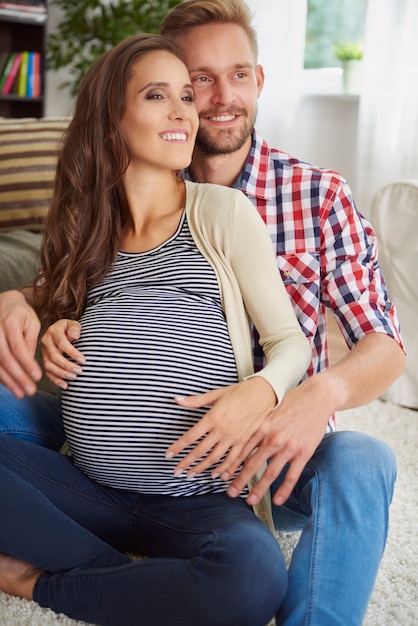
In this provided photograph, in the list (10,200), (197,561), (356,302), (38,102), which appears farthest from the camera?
(38,102)

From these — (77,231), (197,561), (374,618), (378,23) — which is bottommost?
(374,618)

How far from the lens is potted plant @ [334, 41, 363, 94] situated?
379 centimetres

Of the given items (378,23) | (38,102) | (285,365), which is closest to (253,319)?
(285,365)

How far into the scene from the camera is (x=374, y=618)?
121 cm

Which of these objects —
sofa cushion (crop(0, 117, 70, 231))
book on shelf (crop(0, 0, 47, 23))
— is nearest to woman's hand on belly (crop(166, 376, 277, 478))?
sofa cushion (crop(0, 117, 70, 231))

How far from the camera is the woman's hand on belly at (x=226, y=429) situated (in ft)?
3.57

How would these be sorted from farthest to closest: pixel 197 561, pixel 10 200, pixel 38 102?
pixel 38 102 < pixel 10 200 < pixel 197 561

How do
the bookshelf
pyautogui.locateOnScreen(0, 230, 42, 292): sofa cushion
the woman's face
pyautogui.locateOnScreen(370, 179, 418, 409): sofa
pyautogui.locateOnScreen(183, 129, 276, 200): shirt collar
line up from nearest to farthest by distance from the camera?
the woman's face, pyautogui.locateOnScreen(183, 129, 276, 200): shirt collar, pyautogui.locateOnScreen(0, 230, 42, 292): sofa cushion, pyautogui.locateOnScreen(370, 179, 418, 409): sofa, the bookshelf

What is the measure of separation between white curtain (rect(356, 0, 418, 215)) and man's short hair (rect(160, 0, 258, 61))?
184 centimetres

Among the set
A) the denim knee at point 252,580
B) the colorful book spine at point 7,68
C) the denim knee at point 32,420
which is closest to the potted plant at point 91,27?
the colorful book spine at point 7,68

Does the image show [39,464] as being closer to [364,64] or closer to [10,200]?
[10,200]

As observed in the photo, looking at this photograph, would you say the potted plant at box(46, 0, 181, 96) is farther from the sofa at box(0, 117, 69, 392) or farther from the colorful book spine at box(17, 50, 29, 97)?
the sofa at box(0, 117, 69, 392)

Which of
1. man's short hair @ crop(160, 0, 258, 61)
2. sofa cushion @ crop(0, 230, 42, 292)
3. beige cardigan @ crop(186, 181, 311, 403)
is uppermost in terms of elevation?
man's short hair @ crop(160, 0, 258, 61)

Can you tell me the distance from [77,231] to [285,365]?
1.56 feet
